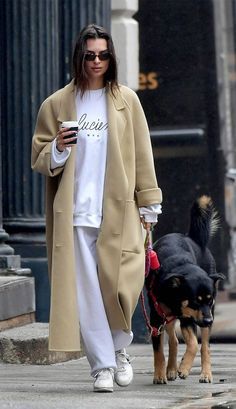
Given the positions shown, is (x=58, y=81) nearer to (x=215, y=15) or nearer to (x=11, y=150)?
(x=11, y=150)

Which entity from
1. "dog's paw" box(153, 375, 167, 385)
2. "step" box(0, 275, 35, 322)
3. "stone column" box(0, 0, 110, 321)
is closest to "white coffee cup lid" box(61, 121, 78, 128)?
"dog's paw" box(153, 375, 167, 385)

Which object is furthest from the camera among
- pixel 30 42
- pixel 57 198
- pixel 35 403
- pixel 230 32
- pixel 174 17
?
pixel 230 32

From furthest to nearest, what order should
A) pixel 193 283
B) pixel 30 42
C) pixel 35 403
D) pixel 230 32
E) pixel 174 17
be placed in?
pixel 230 32
pixel 174 17
pixel 30 42
pixel 193 283
pixel 35 403

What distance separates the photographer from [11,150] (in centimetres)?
1213

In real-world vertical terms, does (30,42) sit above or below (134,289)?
above

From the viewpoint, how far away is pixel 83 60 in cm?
826

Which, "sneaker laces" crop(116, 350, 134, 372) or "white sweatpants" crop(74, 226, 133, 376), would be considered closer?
"white sweatpants" crop(74, 226, 133, 376)

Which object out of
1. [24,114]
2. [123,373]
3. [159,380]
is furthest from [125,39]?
[123,373]

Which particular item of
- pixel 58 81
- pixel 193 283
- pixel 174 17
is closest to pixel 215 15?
pixel 174 17

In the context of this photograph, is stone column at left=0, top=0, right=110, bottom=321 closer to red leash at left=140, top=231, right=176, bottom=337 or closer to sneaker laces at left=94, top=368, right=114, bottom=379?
red leash at left=140, top=231, right=176, bottom=337

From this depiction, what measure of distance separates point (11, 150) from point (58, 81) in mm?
762

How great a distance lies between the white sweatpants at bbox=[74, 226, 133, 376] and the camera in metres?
8.21

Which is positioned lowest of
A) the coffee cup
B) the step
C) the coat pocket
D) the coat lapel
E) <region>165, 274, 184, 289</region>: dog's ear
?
the step

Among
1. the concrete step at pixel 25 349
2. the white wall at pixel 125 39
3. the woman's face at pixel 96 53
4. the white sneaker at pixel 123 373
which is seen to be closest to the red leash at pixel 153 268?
the white sneaker at pixel 123 373
